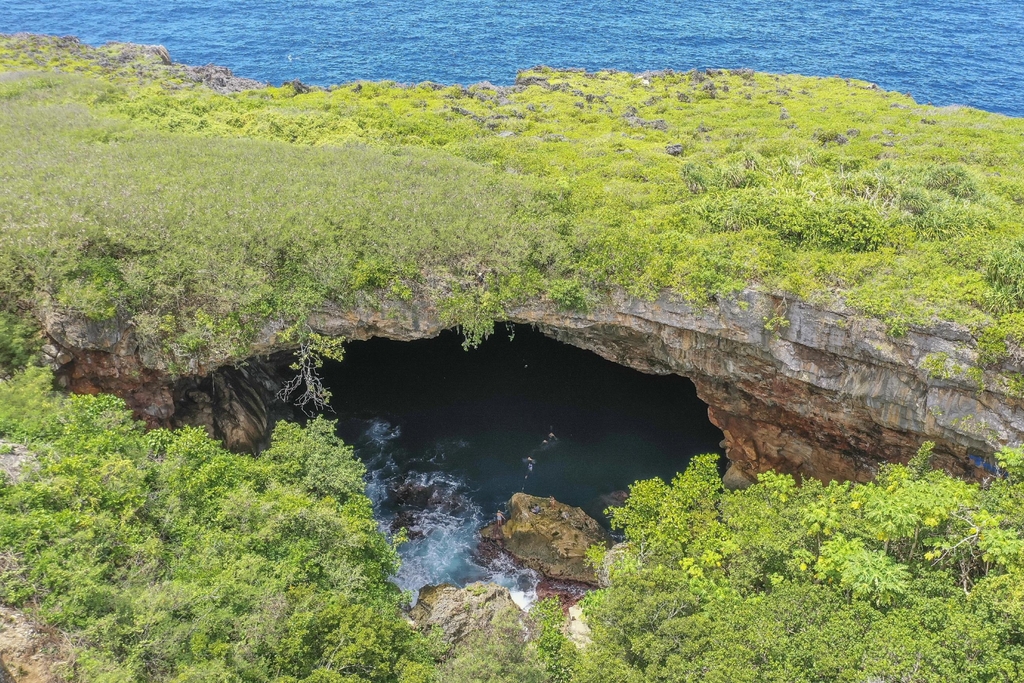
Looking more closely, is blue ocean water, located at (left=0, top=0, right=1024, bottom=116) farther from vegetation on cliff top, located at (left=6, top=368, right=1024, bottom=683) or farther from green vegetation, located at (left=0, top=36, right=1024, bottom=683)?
vegetation on cliff top, located at (left=6, top=368, right=1024, bottom=683)

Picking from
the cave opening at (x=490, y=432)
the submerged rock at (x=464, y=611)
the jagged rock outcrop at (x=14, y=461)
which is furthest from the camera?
the cave opening at (x=490, y=432)

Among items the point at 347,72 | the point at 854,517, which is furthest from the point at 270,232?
the point at 347,72

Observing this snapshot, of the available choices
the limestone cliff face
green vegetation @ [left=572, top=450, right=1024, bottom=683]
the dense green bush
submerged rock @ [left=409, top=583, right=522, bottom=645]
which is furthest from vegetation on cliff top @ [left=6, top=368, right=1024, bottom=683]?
the dense green bush

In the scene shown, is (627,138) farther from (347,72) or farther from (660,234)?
(347,72)

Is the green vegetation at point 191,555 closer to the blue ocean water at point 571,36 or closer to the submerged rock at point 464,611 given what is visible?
the submerged rock at point 464,611

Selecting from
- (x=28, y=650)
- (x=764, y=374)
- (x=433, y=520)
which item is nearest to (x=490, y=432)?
(x=433, y=520)

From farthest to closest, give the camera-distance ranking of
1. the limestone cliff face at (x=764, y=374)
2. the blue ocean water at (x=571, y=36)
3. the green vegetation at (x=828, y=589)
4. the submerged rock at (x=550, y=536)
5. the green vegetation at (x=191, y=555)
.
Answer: the blue ocean water at (x=571, y=36)
the submerged rock at (x=550, y=536)
the limestone cliff face at (x=764, y=374)
the green vegetation at (x=191, y=555)
the green vegetation at (x=828, y=589)

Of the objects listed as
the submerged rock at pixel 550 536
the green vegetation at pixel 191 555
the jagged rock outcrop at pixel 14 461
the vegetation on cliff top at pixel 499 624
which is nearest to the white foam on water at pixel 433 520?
the submerged rock at pixel 550 536
